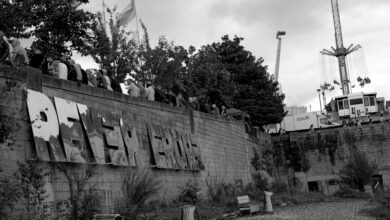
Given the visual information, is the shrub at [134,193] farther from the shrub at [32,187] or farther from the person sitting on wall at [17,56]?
the person sitting on wall at [17,56]

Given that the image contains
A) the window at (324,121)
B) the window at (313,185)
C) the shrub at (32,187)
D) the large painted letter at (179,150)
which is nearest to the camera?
the shrub at (32,187)

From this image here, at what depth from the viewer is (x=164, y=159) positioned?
805 inches

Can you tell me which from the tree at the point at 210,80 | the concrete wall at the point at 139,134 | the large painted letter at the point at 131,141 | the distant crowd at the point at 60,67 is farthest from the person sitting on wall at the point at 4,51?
the tree at the point at 210,80

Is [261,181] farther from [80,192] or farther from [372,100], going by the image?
[372,100]

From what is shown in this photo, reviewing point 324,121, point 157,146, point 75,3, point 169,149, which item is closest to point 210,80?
point 75,3

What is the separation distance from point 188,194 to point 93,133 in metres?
6.15

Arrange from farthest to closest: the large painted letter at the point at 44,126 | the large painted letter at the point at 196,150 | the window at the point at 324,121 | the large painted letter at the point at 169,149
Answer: the window at the point at 324,121 < the large painted letter at the point at 196,150 < the large painted letter at the point at 169,149 < the large painted letter at the point at 44,126

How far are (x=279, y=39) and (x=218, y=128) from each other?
192ft

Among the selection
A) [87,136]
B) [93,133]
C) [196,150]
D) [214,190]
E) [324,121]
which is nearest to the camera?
[87,136]

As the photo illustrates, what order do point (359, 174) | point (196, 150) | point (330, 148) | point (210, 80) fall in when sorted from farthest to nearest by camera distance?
point (330, 148), point (210, 80), point (359, 174), point (196, 150)

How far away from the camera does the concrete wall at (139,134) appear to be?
1270 cm

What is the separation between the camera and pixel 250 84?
152ft

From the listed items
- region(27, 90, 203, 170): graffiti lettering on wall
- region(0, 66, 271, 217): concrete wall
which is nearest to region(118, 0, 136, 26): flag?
region(0, 66, 271, 217): concrete wall

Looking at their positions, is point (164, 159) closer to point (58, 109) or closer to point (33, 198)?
point (58, 109)
